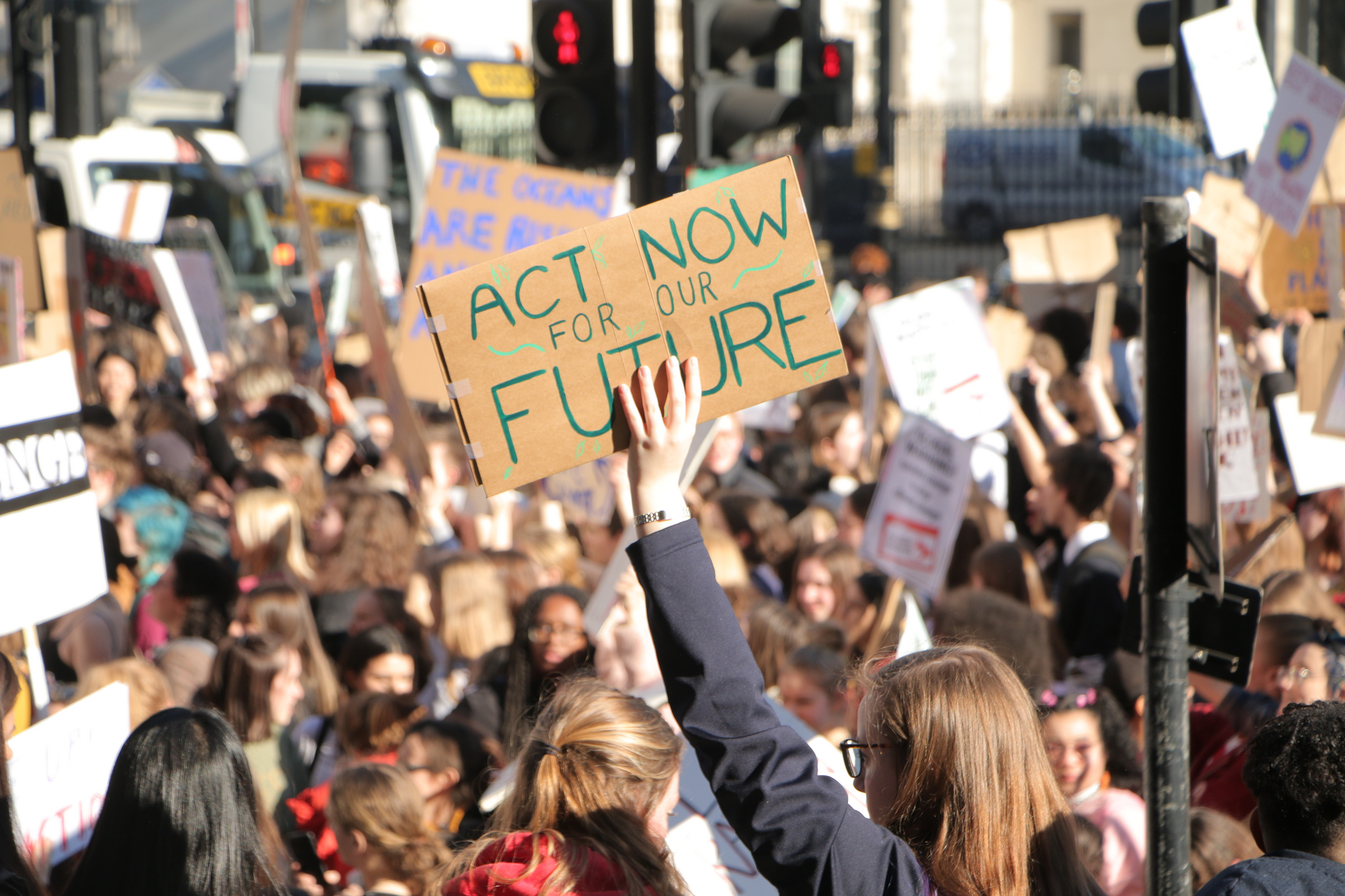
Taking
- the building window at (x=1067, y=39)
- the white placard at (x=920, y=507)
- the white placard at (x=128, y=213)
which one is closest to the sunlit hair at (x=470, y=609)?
the white placard at (x=920, y=507)

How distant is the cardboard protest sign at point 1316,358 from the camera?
505 cm

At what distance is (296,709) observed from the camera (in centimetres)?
467

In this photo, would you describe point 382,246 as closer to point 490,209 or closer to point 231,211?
point 490,209

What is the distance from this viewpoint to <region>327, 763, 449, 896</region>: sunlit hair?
3381mm

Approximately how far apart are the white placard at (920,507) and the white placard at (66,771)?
105 inches

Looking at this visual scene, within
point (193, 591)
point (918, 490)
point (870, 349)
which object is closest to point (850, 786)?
point (918, 490)

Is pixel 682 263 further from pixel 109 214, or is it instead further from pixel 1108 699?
pixel 109 214

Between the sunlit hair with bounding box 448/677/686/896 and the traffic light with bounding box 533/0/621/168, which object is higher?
the traffic light with bounding box 533/0/621/168

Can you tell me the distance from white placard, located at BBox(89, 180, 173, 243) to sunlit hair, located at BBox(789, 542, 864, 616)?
8.66 metres

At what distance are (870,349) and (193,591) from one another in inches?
148

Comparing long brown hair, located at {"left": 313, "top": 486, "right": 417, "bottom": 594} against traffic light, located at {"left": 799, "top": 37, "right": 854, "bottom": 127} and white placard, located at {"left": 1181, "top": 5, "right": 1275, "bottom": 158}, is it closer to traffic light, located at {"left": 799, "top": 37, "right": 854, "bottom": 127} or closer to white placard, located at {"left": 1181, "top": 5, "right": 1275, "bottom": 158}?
white placard, located at {"left": 1181, "top": 5, "right": 1275, "bottom": 158}

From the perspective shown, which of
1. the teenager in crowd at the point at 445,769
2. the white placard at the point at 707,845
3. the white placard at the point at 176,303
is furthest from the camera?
the white placard at the point at 176,303

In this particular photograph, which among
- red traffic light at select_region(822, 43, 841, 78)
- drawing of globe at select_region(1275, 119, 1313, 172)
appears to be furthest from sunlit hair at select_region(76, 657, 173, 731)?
red traffic light at select_region(822, 43, 841, 78)

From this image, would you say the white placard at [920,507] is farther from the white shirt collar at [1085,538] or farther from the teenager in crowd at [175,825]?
the teenager in crowd at [175,825]
